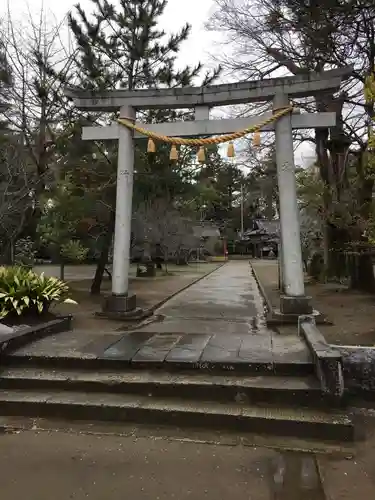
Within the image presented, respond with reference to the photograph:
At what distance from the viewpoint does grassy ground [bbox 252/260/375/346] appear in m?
6.20

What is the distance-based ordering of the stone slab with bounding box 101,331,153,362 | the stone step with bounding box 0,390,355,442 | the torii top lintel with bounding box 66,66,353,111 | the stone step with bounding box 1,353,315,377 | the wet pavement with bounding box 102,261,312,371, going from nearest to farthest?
the stone step with bounding box 0,390,355,442
the stone step with bounding box 1,353,315,377
the wet pavement with bounding box 102,261,312,371
the stone slab with bounding box 101,331,153,362
the torii top lintel with bounding box 66,66,353,111

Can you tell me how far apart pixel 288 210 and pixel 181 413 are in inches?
188

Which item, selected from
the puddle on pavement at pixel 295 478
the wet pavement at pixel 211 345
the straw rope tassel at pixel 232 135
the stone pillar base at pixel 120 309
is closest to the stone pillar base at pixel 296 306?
the wet pavement at pixel 211 345

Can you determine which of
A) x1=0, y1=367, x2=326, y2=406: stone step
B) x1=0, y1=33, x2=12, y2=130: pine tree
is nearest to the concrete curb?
x1=0, y1=367, x2=326, y2=406: stone step

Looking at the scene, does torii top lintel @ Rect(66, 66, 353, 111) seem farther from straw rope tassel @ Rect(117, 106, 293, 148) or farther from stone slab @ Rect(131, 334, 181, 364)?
stone slab @ Rect(131, 334, 181, 364)

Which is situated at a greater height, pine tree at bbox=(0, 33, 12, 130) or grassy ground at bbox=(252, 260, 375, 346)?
pine tree at bbox=(0, 33, 12, 130)

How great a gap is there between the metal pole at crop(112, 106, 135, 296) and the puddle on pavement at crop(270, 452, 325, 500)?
541 centimetres

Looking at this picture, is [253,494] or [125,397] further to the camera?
[125,397]

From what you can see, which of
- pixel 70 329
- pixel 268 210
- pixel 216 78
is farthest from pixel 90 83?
pixel 268 210

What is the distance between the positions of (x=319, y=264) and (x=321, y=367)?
14.2 metres

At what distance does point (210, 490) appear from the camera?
8.88 feet

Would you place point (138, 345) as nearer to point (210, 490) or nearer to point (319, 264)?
point (210, 490)

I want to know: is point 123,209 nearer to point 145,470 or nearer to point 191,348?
point 191,348

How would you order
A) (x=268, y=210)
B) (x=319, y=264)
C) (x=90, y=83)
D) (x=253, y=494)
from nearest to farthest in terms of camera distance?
1. (x=253, y=494)
2. (x=90, y=83)
3. (x=319, y=264)
4. (x=268, y=210)
